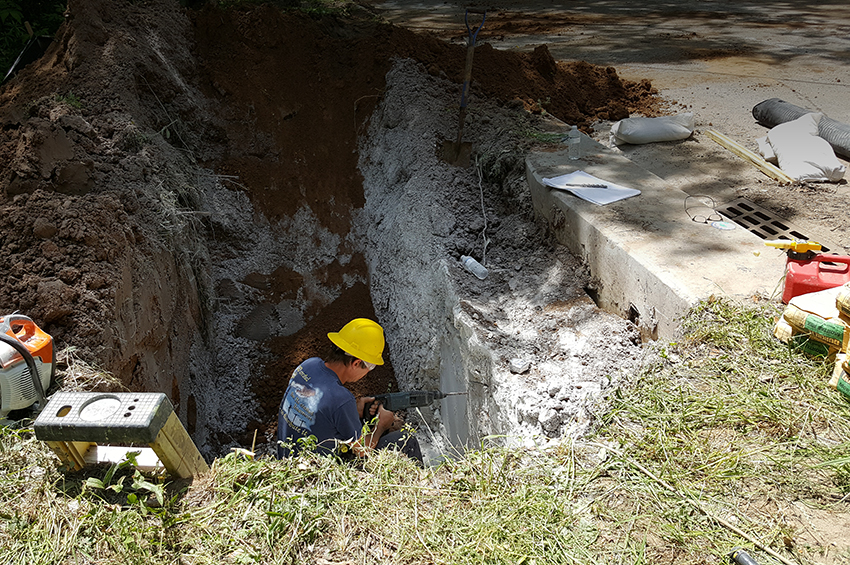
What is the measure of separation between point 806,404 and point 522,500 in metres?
1.41

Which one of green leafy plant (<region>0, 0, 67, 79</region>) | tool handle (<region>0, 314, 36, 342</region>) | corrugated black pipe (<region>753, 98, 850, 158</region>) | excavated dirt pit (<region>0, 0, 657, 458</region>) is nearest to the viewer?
tool handle (<region>0, 314, 36, 342</region>)

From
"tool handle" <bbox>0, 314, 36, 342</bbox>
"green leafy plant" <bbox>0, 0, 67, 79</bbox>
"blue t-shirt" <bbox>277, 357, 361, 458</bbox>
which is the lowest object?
"blue t-shirt" <bbox>277, 357, 361, 458</bbox>

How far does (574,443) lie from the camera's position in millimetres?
2520

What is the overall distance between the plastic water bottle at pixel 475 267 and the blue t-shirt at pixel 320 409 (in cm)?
180

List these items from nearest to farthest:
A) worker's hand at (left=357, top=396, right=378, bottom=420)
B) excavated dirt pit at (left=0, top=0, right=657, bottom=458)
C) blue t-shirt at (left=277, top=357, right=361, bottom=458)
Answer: blue t-shirt at (left=277, top=357, right=361, bottom=458) < worker's hand at (left=357, top=396, right=378, bottom=420) < excavated dirt pit at (left=0, top=0, right=657, bottom=458)

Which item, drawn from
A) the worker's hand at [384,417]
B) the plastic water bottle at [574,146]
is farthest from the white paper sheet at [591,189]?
the worker's hand at [384,417]

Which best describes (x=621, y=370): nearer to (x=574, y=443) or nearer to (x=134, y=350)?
(x=574, y=443)

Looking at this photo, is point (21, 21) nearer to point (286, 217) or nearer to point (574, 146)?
point (286, 217)

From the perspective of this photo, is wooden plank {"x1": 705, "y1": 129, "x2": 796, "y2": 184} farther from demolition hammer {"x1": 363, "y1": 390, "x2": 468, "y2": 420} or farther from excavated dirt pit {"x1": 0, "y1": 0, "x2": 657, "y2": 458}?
demolition hammer {"x1": 363, "y1": 390, "x2": 468, "y2": 420}

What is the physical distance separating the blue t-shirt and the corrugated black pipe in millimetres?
5825

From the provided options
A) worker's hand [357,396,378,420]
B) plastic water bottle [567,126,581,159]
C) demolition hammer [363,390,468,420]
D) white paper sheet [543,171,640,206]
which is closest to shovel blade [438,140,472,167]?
plastic water bottle [567,126,581,159]

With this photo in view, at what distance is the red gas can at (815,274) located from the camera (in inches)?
110

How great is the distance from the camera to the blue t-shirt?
9.60 feet

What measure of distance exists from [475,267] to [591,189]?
1.14 metres
